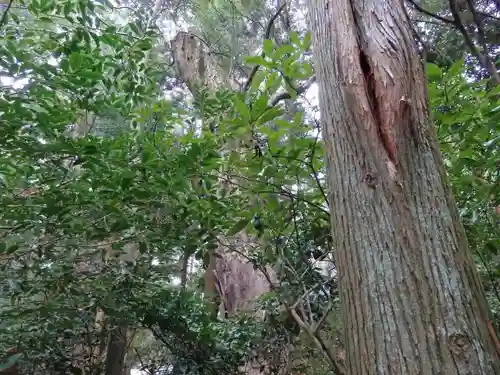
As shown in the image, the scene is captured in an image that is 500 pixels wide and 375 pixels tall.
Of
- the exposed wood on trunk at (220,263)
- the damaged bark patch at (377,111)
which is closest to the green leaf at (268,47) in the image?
the damaged bark patch at (377,111)

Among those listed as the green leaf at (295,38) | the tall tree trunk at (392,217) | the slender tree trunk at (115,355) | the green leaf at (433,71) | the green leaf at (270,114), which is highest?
the green leaf at (295,38)

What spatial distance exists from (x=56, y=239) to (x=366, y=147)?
156 cm

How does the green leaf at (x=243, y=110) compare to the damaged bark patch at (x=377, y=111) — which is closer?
the damaged bark patch at (x=377, y=111)

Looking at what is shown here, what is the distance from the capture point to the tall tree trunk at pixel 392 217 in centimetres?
102

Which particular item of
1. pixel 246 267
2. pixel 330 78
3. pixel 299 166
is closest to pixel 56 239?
pixel 299 166

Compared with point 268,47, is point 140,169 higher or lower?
lower

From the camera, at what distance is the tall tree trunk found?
1.02 metres

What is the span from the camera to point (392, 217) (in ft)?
3.96

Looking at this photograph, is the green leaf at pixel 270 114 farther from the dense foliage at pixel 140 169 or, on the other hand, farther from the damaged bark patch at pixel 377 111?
the damaged bark patch at pixel 377 111

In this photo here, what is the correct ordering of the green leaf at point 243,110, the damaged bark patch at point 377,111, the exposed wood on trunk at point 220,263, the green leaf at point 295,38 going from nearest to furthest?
the damaged bark patch at point 377,111 → the green leaf at point 243,110 → the green leaf at point 295,38 → the exposed wood on trunk at point 220,263

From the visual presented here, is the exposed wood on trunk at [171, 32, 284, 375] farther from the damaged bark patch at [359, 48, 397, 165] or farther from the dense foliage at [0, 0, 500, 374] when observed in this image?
the damaged bark patch at [359, 48, 397, 165]

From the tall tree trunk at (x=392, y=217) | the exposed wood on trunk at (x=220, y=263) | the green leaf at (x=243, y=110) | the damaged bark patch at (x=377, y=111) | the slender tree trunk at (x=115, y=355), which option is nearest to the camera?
the tall tree trunk at (x=392, y=217)

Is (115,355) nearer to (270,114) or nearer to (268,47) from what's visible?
(270,114)

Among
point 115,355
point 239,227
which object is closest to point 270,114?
point 239,227
